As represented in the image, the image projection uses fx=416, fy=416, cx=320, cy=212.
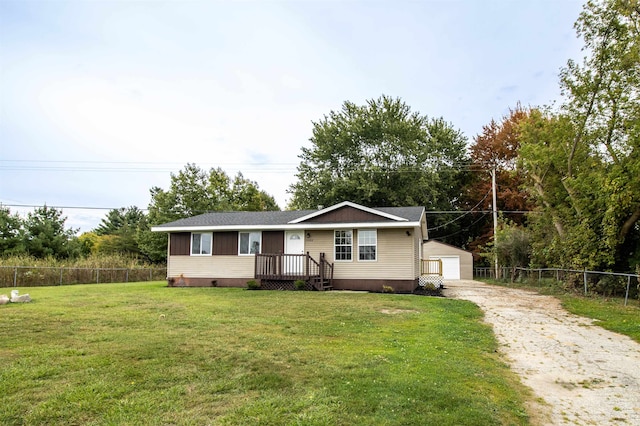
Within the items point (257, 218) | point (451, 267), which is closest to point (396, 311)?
point (257, 218)

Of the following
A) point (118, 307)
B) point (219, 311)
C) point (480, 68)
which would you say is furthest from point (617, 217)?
point (118, 307)

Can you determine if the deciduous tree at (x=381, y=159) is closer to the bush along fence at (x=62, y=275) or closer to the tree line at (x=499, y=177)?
the tree line at (x=499, y=177)

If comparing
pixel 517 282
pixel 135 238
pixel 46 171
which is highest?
pixel 46 171

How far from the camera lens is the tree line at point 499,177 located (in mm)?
15156

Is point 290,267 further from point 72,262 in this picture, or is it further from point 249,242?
point 72,262

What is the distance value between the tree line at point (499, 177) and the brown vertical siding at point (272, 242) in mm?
11458

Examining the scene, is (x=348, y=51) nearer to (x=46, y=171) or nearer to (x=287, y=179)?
(x=287, y=179)

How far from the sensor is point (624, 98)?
601 inches

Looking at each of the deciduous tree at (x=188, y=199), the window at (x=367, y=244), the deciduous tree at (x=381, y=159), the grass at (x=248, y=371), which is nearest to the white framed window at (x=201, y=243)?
the window at (x=367, y=244)

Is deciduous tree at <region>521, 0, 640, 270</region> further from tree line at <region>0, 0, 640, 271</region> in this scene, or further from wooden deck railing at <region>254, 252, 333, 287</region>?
wooden deck railing at <region>254, 252, 333, 287</region>

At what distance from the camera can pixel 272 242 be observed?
57.4 feet

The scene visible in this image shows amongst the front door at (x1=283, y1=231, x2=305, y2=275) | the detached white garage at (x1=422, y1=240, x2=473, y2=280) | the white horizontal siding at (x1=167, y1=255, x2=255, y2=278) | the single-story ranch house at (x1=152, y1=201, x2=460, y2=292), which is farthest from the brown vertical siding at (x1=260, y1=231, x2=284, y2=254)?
the detached white garage at (x1=422, y1=240, x2=473, y2=280)

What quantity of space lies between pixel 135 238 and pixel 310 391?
A: 3215 centimetres

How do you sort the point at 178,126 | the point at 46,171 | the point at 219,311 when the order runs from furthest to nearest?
the point at 46,171
the point at 178,126
the point at 219,311
